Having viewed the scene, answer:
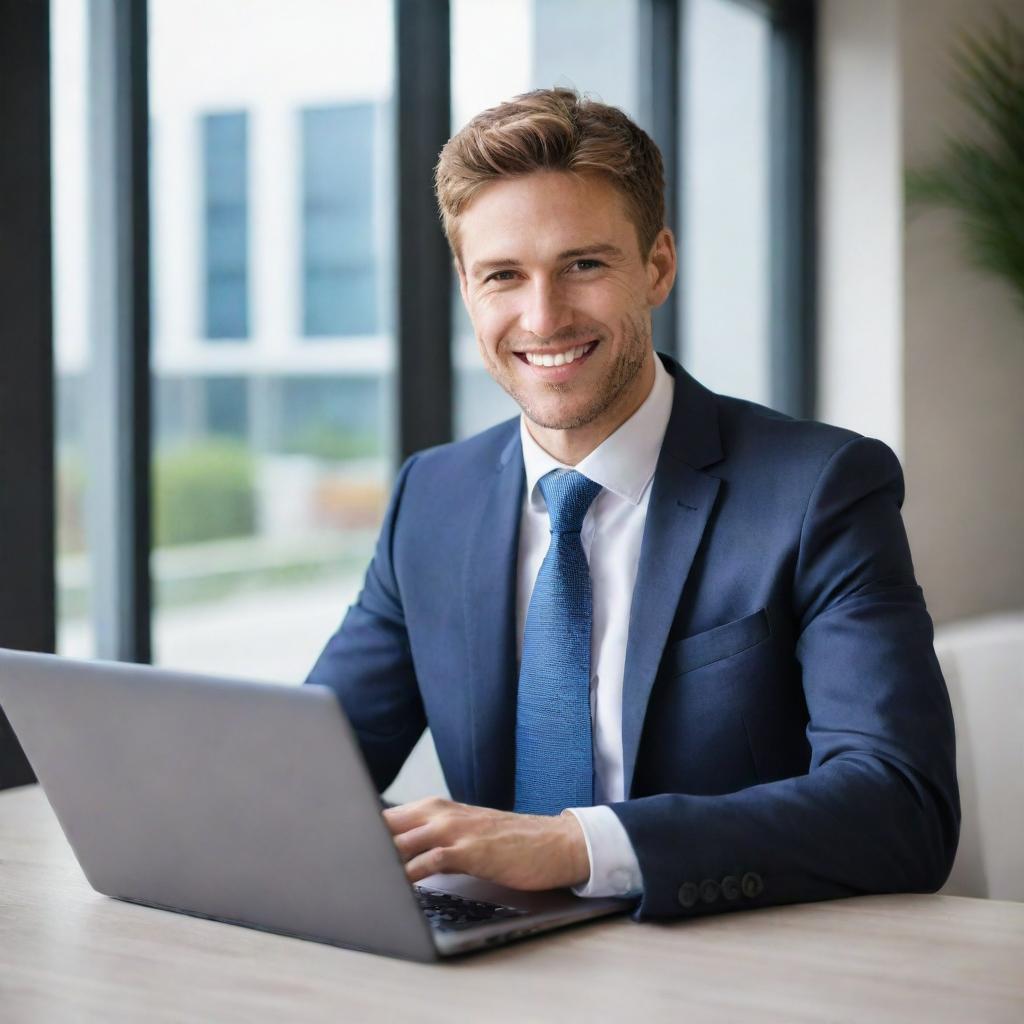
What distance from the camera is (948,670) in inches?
74.7

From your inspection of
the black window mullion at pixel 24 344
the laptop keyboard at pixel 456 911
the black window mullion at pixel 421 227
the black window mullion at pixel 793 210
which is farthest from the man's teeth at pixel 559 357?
the black window mullion at pixel 793 210

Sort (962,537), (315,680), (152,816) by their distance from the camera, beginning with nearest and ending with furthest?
(152,816) < (315,680) < (962,537)

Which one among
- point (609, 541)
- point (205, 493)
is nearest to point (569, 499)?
point (609, 541)

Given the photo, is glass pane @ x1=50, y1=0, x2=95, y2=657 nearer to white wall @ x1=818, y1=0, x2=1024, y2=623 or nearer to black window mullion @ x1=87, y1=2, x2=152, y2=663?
black window mullion @ x1=87, y1=2, x2=152, y2=663

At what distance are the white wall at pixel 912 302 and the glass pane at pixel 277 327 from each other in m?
1.90

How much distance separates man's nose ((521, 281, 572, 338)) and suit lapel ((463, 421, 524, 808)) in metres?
0.21

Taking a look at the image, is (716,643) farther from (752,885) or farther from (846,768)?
(752,885)

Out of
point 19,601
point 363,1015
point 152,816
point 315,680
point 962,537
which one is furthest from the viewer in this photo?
point 962,537

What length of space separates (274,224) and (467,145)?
193cm

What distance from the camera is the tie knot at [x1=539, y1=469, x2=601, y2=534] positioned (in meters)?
1.68

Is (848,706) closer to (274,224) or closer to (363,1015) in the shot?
(363,1015)

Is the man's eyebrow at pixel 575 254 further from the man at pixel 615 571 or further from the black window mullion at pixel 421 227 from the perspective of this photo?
the black window mullion at pixel 421 227

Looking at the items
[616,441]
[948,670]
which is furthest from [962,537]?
[616,441]

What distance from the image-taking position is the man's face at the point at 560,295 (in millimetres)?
1658
